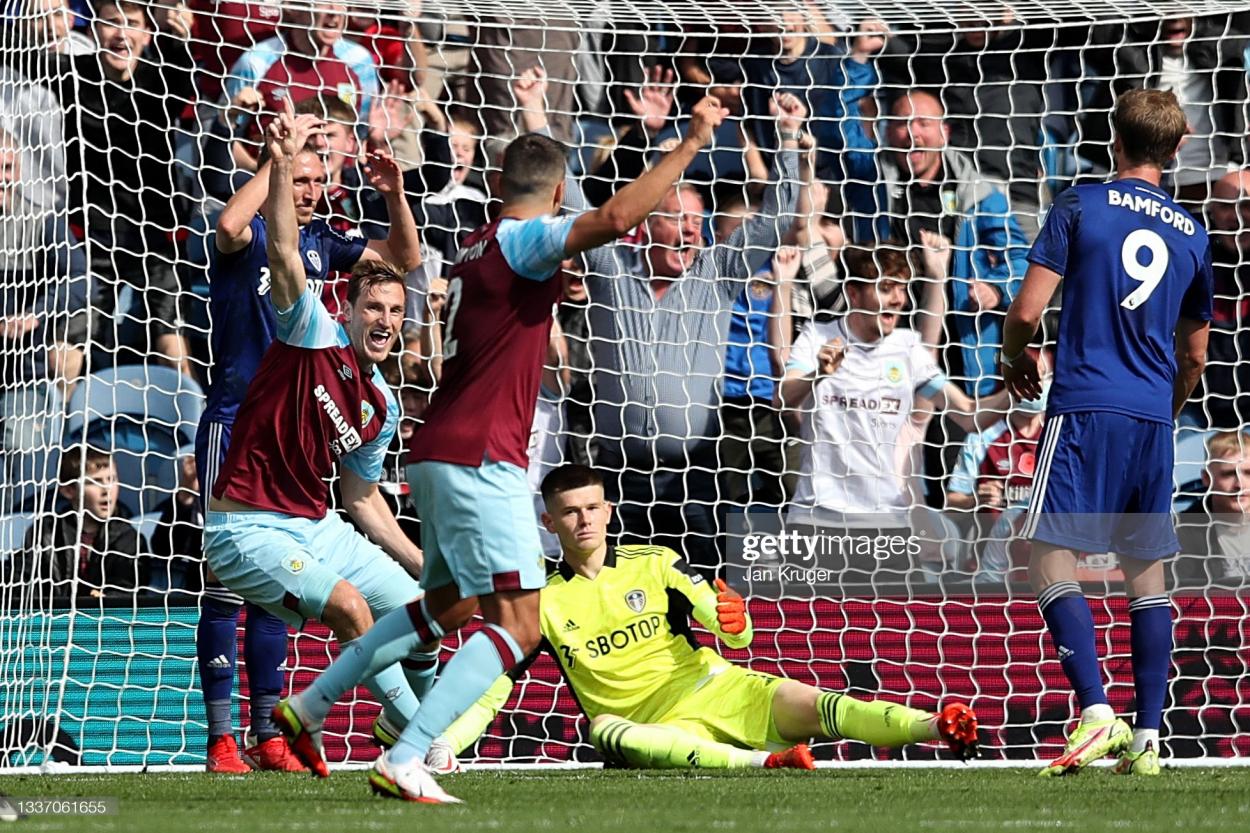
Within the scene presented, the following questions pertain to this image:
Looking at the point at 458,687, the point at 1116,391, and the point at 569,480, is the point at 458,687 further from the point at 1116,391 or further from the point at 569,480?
the point at 1116,391

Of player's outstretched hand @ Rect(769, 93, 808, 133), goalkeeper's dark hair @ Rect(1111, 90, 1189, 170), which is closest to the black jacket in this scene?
player's outstretched hand @ Rect(769, 93, 808, 133)

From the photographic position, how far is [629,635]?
605cm

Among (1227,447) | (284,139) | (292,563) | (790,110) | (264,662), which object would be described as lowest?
(264,662)

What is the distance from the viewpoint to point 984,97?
9117 millimetres

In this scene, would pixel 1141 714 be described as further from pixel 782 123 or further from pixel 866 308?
pixel 782 123

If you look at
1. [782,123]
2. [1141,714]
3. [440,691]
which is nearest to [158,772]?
[440,691]

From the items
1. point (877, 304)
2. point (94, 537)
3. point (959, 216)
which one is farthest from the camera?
point (959, 216)

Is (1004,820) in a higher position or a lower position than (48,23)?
lower

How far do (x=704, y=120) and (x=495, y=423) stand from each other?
897 mm

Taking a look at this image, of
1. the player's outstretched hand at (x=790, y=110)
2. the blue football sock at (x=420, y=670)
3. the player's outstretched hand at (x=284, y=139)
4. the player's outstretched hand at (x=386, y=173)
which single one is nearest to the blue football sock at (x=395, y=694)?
the blue football sock at (x=420, y=670)

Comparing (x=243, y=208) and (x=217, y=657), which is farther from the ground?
(x=243, y=208)

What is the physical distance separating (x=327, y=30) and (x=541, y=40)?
1106 millimetres

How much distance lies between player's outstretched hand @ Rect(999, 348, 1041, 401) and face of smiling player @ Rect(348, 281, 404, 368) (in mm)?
1843

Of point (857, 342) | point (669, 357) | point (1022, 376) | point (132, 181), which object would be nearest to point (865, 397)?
point (857, 342)
